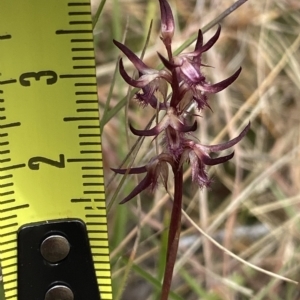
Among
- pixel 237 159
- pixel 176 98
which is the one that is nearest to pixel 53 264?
pixel 176 98

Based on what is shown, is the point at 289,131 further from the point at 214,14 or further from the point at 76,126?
the point at 76,126

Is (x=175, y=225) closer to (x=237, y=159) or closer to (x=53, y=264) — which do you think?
(x=53, y=264)

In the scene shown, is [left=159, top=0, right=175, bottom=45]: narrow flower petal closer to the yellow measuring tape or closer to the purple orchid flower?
the purple orchid flower

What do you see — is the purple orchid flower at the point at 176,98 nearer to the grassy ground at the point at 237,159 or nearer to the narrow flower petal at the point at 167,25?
the narrow flower petal at the point at 167,25

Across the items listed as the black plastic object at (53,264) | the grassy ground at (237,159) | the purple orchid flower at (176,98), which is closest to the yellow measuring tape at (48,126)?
the black plastic object at (53,264)

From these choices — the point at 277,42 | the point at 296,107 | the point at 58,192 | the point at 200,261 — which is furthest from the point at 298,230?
the point at 58,192

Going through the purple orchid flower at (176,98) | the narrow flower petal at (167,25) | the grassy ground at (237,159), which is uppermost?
the narrow flower petal at (167,25)
